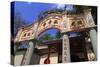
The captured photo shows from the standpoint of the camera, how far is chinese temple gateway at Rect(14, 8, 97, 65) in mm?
1678

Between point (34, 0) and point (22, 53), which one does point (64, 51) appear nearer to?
point (22, 53)

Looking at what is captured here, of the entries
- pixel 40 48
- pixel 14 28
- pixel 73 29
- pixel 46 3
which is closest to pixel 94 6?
pixel 73 29

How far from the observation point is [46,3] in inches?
68.5

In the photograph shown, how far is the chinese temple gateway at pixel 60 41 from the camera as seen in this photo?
168 centimetres

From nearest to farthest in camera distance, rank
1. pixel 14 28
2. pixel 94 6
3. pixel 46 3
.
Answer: pixel 14 28, pixel 46 3, pixel 94 6

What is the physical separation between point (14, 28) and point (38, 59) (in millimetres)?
343

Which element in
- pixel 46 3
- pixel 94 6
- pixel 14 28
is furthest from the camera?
pixel 94 6

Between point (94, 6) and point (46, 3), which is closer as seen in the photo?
point (46, 3)

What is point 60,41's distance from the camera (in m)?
1.79

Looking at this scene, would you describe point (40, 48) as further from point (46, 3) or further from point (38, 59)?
point (46, 3)

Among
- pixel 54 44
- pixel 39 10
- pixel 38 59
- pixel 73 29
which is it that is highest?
pixel 39 10

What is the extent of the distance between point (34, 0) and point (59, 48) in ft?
1.58
